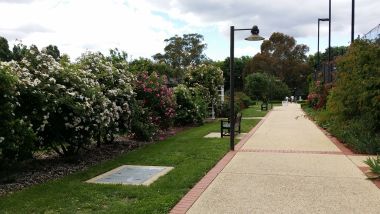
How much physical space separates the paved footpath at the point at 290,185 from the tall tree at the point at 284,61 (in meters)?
73.1

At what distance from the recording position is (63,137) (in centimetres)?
930

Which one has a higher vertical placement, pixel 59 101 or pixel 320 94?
pixel 320 94

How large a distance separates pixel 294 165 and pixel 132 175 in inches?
135

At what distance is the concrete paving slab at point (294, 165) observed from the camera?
865 cm

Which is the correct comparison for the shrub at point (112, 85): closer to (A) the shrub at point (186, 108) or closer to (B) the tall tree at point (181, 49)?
(A) the shrub at point (186, 108)

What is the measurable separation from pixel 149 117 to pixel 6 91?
748 centimetres

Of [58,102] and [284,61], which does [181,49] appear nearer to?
[284,61]

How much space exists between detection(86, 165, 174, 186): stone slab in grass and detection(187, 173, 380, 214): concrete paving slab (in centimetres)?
116

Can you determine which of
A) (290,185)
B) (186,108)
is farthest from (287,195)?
(186,108)

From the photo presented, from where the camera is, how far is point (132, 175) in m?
8.34

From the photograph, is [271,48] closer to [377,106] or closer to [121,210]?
[377,106]

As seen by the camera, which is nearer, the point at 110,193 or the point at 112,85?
the point at 110,193

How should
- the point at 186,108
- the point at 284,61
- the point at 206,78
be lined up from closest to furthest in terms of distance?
the point at 186,108 → the point at 206,78 → the point at 284,61

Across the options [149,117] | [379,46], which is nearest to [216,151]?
[149,117]
